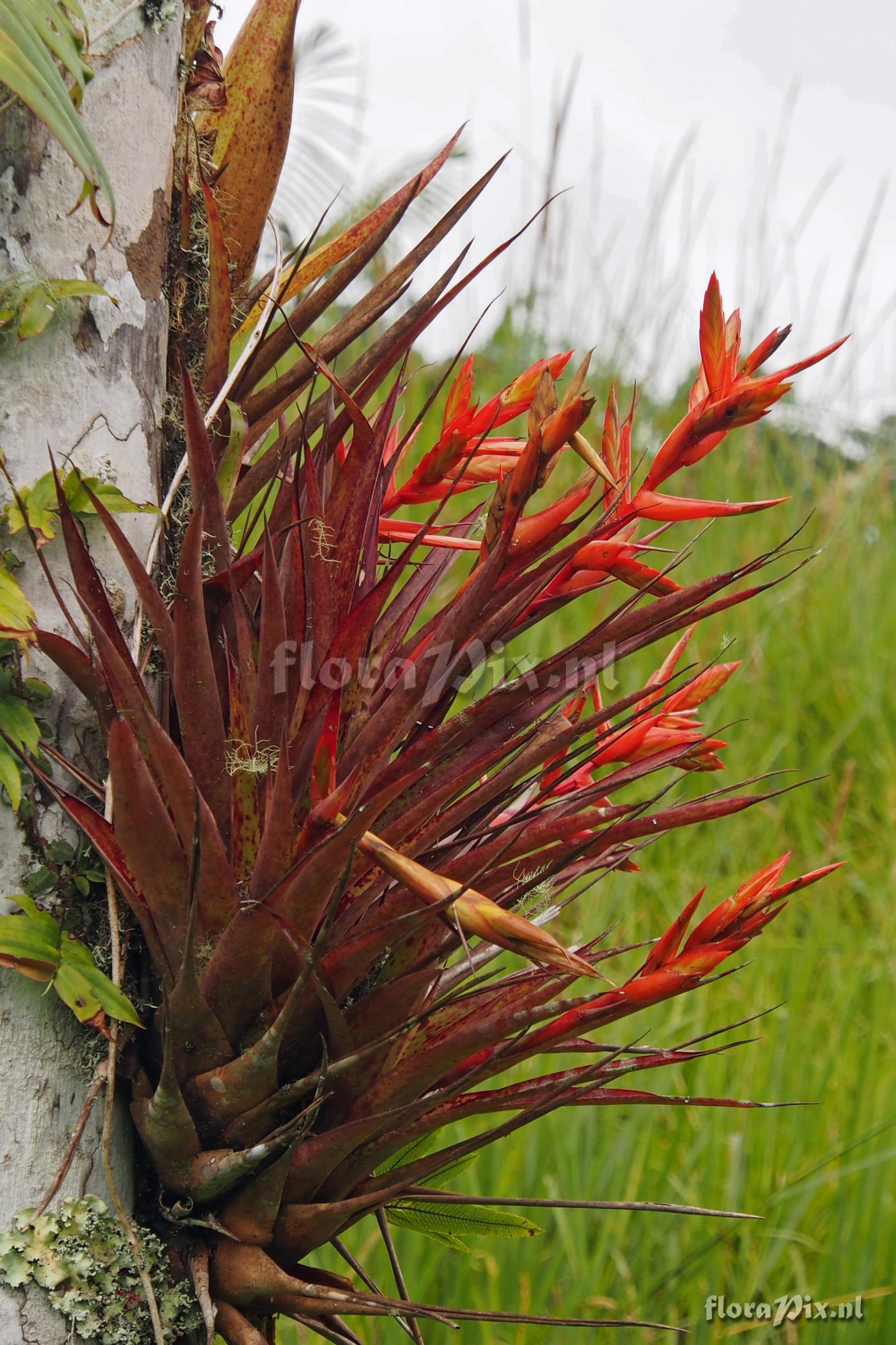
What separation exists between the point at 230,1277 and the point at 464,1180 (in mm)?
762

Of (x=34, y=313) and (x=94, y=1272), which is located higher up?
(x=34, y=313)

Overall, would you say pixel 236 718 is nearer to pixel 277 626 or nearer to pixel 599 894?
pixel 277 626

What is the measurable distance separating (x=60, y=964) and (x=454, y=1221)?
235mm

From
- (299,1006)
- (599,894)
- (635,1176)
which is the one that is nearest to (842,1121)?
(635,1176)

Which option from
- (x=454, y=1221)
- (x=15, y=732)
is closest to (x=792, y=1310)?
(x=454, y=1221)

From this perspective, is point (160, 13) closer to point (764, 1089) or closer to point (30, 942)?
point (30, 942)

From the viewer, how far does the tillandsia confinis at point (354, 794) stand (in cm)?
41

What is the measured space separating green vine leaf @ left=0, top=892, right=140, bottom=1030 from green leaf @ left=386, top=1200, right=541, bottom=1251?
0.60ft

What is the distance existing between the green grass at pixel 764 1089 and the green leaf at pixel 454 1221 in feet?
1.02

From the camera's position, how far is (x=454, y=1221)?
0.53 meters

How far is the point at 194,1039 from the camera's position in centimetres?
44

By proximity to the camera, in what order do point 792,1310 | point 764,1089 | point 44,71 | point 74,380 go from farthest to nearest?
1. point 764,1089
2. point 792,1310
3. point 74,380
4. point 44,71

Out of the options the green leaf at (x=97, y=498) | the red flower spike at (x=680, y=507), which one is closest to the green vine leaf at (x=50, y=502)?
the green leaf at (x=97, y=498)

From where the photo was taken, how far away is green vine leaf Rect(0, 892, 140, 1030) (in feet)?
1.42
